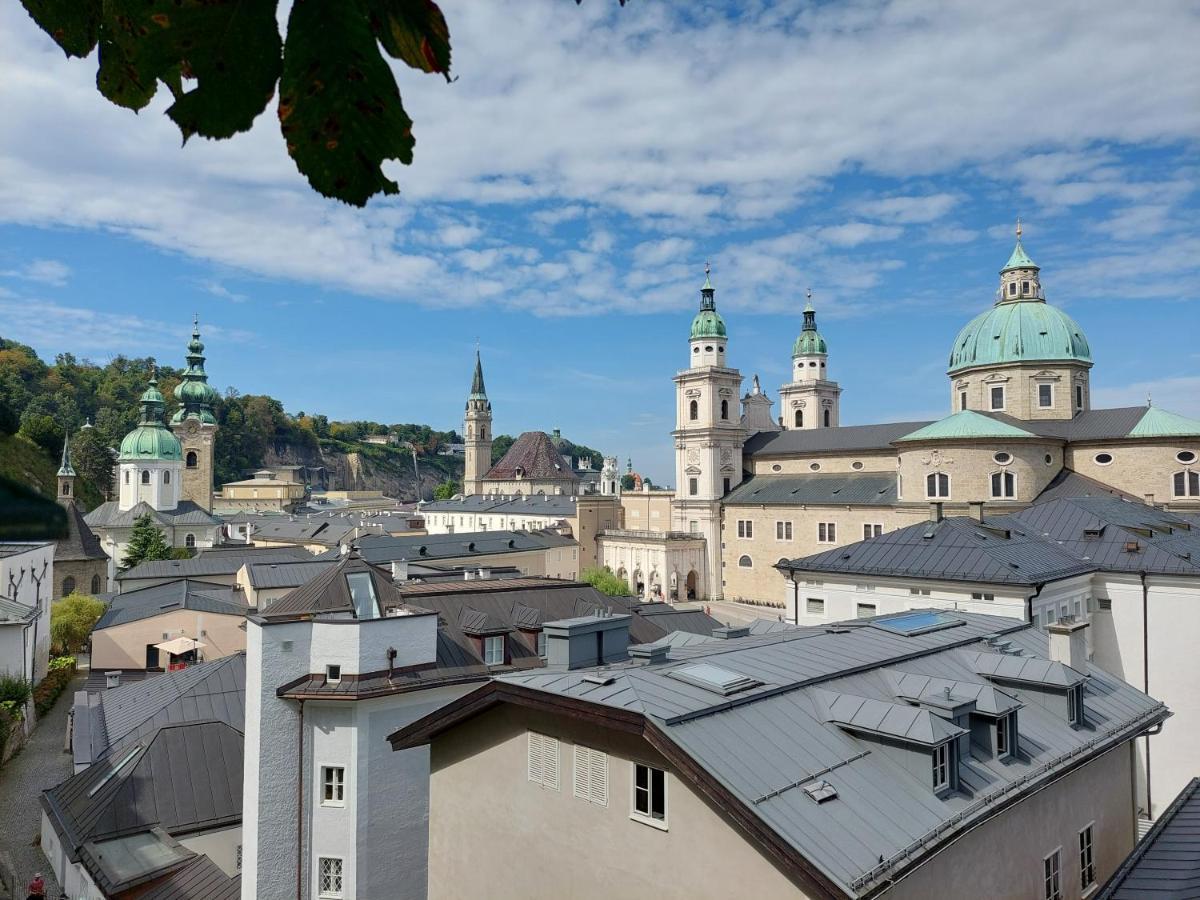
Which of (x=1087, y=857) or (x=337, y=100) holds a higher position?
(x=337, y=100)

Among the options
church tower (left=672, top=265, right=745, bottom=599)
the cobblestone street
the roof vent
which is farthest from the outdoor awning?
church tower (left=672, top=265, right=745, bottom=599)

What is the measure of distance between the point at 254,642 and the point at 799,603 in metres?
15.1

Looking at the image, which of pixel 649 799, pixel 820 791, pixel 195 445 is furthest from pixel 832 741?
pixel 195 445

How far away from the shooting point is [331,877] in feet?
43.0

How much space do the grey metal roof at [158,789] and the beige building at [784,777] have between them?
6.77 m

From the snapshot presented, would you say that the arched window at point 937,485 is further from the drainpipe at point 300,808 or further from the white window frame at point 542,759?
the white window frame at point 542,759

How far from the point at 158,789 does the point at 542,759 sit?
31.1ft

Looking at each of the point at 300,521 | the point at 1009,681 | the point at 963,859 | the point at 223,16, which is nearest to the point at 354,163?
the point at 223,16

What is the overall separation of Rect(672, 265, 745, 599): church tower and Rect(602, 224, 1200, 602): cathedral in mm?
104

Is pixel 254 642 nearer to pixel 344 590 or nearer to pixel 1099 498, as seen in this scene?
pixel 344 590

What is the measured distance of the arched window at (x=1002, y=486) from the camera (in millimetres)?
38125

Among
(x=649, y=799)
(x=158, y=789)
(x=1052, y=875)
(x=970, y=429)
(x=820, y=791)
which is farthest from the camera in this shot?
(x=970, y=429)

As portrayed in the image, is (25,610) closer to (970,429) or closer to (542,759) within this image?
(542,759)

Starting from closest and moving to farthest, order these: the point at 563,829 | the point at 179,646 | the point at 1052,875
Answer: the point at 563,829 < the point at 1052,875 < the point at 179,646
